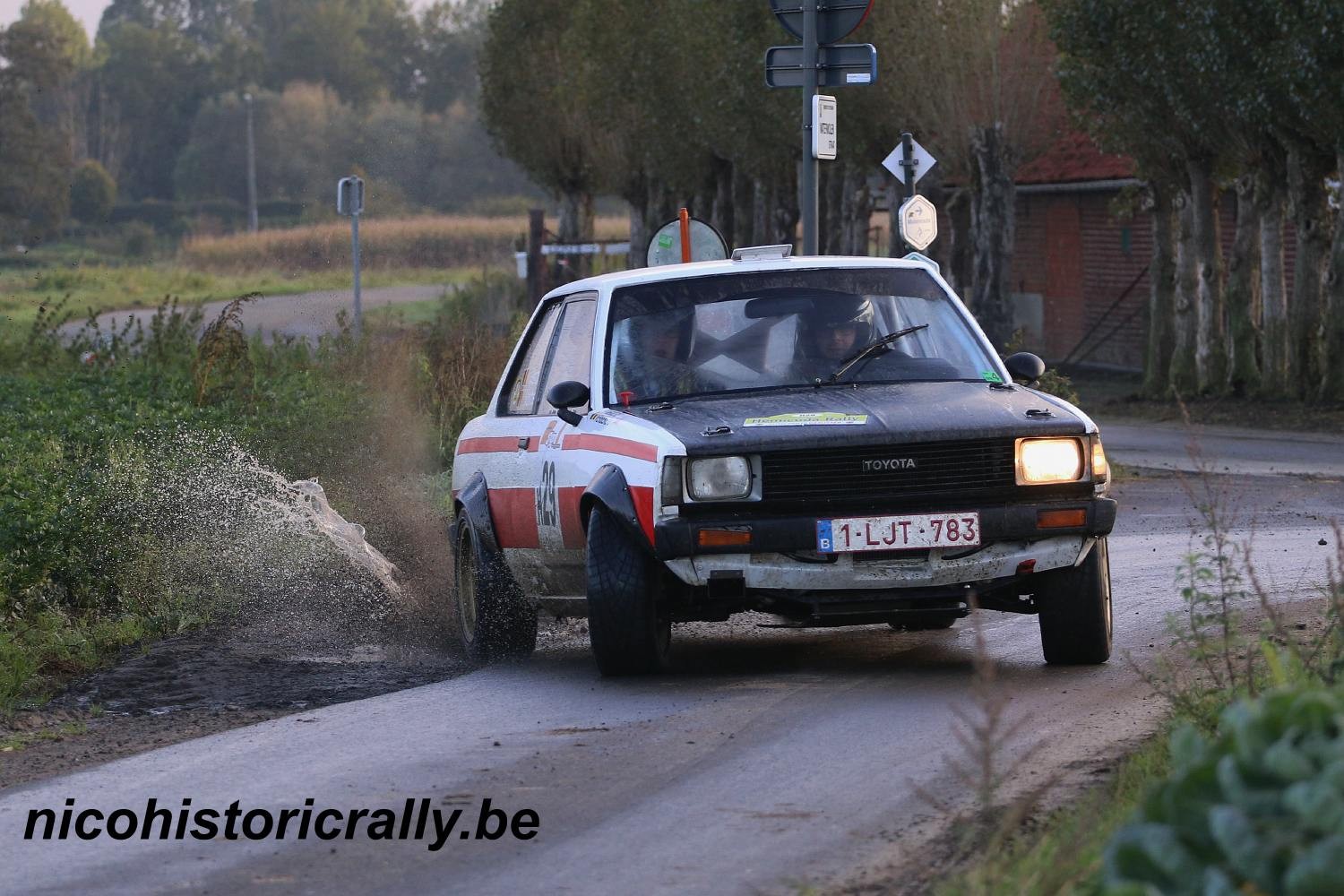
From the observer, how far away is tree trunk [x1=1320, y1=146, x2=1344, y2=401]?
2766 cm

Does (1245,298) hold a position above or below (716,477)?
above

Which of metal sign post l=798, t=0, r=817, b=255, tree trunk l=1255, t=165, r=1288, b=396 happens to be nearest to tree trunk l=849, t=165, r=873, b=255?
tree trunk l=1255, t=165, r=1288, b=396

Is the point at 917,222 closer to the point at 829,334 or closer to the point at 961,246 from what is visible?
the point at 829,334

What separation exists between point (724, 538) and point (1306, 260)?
22.2 m

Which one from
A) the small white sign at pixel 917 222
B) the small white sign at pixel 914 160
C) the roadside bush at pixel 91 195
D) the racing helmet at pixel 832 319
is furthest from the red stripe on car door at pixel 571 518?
the roadside bush at pixel 91 195

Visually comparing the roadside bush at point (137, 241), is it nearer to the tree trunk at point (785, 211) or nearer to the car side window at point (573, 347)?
the tree trunk at point (785, 211)

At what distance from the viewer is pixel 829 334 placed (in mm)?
9305

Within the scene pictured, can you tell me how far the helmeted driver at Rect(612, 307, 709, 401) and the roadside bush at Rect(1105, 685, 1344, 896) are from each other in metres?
5.76

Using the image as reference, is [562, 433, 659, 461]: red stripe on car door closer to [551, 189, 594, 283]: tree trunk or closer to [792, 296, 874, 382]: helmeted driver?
[792, 296, 874, 382]: helmeted driver

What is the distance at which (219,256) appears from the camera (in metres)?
65.1

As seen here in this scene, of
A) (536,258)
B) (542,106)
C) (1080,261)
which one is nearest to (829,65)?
(536,258)

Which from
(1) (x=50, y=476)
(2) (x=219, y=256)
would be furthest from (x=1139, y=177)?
(2) (x=219, y=256)

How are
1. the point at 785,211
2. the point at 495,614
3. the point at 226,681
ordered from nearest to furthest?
the point at 226,681, the point at 495,614, the point at 785,211

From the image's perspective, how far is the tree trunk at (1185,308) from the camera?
31234 mm
